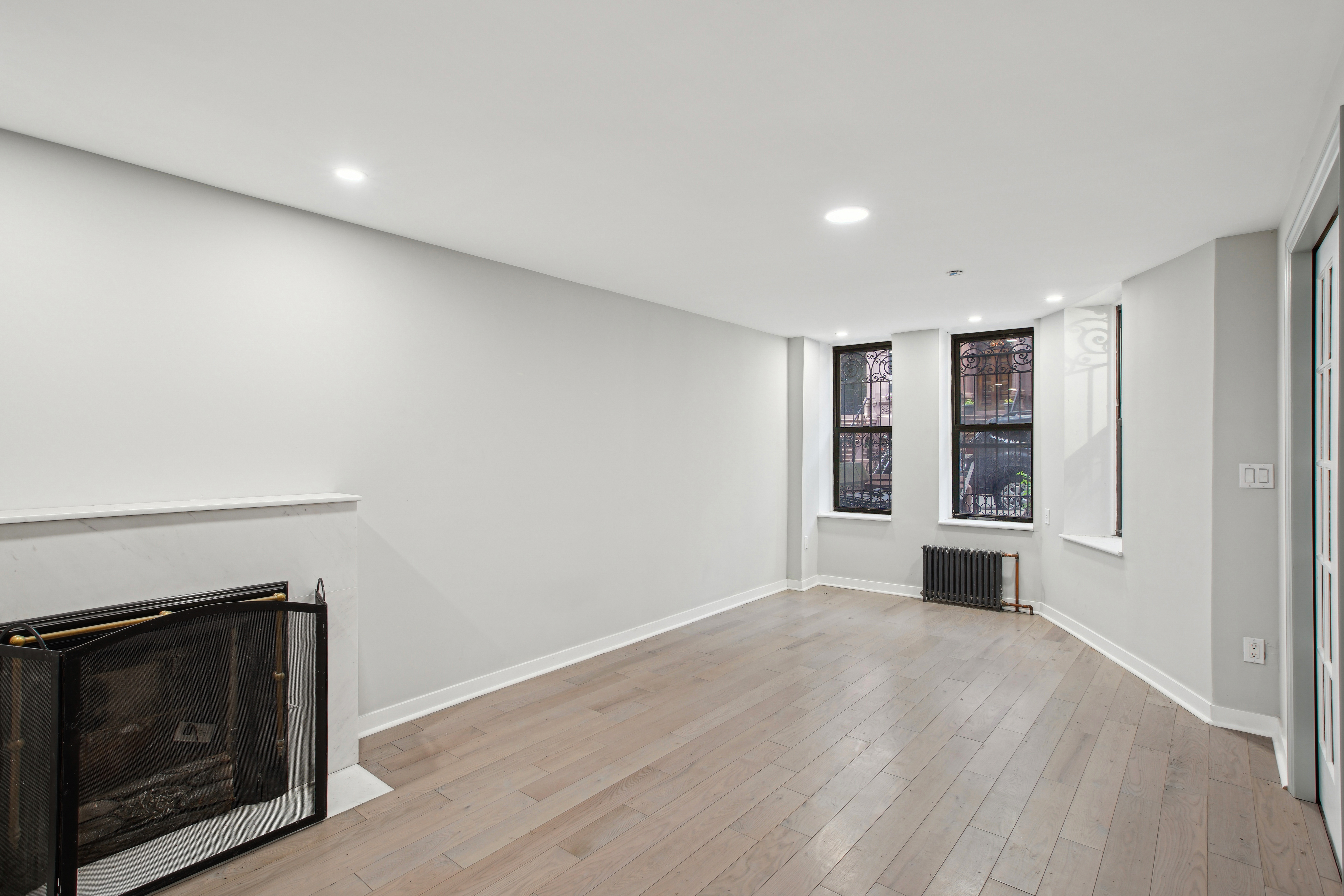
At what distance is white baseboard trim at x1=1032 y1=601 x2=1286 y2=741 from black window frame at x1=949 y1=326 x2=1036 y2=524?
1316 mm

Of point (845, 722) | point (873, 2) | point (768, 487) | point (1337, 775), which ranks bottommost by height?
point (845, 722)

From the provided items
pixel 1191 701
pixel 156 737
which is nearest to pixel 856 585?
pixel 1191 701

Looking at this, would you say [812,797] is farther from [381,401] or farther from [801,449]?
[801,449]

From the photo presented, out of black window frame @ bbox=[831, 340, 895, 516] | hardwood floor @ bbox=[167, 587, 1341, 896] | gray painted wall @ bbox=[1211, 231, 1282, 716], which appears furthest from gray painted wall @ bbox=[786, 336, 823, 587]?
gray painted wall @ bbox=[1211, 231, 1282, 716]

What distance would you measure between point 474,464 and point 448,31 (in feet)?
7.58

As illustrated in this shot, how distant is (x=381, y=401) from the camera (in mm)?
3223

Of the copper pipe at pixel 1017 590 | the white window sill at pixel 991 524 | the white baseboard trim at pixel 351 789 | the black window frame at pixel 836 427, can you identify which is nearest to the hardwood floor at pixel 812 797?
the white baseboard trim at pixel 351 789

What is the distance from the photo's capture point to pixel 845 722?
10.8ft

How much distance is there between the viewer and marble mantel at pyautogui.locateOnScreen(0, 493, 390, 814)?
81.9 inches

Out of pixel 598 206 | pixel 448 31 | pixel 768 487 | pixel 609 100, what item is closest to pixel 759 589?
pixel 768 487

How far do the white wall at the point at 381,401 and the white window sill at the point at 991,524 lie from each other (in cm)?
234

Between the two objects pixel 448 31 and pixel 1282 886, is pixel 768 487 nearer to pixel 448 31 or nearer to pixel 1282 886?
pixel 1282 886

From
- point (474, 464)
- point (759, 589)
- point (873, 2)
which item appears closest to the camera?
point (873, 2)

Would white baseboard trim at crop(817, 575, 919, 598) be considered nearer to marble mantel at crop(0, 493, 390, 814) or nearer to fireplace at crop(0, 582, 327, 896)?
marble mantel at crop(0, 493, 390, 814)
